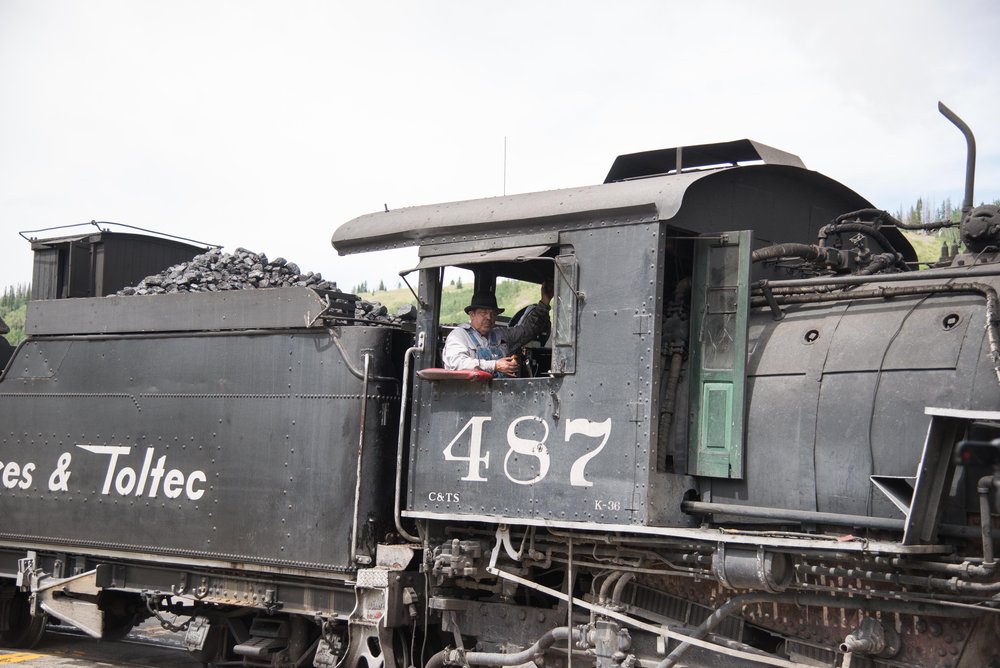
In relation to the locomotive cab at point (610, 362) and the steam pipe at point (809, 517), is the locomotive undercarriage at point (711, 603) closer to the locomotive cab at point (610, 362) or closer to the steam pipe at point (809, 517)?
the steam pipe at point (809, 517)

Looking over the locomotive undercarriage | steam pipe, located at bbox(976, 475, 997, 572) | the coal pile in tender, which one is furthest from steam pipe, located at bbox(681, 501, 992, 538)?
the coal pile in tender

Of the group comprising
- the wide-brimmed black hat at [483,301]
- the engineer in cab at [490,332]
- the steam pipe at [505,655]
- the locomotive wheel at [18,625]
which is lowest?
the locomotive wheel at [18,625]

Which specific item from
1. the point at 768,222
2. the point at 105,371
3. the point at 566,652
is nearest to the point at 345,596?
the point at 566,652

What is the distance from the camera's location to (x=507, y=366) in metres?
6.79

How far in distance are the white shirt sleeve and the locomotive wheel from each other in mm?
5707

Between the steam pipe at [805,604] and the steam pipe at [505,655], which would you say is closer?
the steam pipe at [805,604]

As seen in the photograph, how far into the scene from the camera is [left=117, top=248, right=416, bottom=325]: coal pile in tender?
9164 mm

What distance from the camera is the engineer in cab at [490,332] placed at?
709 centimetres

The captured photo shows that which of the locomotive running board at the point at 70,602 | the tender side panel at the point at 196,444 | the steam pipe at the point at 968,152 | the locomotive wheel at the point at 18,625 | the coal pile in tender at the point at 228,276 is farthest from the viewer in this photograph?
the locomotive wheel at the point at 18,625

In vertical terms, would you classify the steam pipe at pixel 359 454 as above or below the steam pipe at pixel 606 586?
above

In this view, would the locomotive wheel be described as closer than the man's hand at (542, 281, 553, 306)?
No

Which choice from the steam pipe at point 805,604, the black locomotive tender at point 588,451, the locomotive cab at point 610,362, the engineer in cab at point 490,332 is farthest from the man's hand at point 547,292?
the steam pipe at point 805,604

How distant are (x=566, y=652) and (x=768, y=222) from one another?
9.99 ft

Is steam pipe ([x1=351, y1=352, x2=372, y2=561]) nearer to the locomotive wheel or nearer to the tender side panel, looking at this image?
the tender side panel
